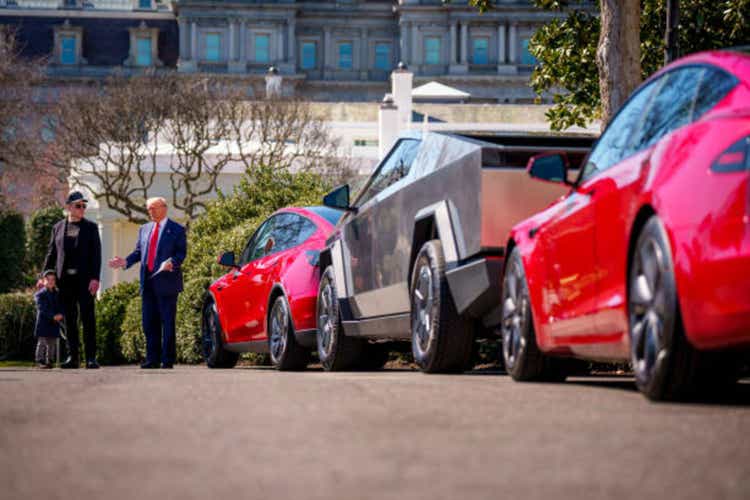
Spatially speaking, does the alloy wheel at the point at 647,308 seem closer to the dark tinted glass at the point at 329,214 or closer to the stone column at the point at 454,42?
the dark tinted glass at the point at 329,214

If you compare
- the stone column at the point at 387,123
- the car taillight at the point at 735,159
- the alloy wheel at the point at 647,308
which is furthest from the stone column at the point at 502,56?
the car taillight at the point at 735,159

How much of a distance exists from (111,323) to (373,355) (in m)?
12.5

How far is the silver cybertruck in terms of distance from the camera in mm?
8398

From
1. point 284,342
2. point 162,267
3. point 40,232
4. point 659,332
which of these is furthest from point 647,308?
point 40,232

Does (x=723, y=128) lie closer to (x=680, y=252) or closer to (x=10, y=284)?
(x=680, y=252)

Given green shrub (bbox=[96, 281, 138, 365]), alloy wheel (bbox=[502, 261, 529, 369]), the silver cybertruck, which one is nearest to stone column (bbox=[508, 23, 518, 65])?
green shrub (bbox=[96, 281, 138, 365])

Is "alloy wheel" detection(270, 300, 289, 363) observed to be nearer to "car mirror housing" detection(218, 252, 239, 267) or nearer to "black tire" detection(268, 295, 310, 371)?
"black tire" detection(268, 295, 310, 371)

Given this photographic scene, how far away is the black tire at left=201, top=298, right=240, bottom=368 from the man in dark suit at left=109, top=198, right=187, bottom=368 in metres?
1.22

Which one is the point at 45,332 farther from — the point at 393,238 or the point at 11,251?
the point at 11,251

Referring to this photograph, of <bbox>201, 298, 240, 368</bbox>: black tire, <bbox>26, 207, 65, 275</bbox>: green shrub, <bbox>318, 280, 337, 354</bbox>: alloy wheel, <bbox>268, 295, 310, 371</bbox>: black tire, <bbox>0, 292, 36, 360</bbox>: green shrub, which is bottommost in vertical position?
<bbox>26, 207, 65, 275</bbox>: green shrub

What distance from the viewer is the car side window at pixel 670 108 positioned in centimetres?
A: 646

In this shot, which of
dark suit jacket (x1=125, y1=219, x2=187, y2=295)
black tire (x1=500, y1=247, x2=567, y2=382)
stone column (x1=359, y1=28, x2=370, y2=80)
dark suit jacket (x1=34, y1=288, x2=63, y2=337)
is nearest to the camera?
black tire (x1=500, y1=247, x2=567, y2=382)

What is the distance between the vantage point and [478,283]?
8.43 meters

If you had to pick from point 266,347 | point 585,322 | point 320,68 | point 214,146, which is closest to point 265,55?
point 320,68
